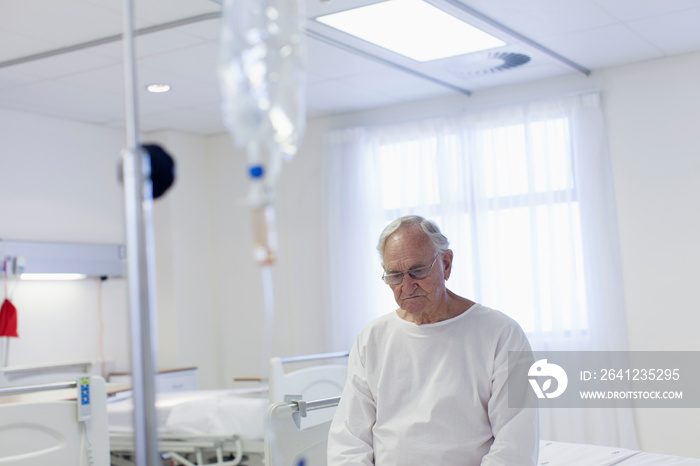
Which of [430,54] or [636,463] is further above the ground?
[430,54]

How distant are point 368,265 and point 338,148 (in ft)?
2.70

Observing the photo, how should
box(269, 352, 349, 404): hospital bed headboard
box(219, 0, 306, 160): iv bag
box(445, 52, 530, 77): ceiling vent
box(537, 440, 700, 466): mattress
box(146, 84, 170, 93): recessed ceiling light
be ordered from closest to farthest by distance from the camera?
box(219, 0, 306, 160): iv bag → box(537, 440, 700, 466): mattress → box(269, 352, 349, 404): hospital bed headboard → box(445, 52, 530, 77): ceiling vent → box(146, 84, 170, 93): recessed ceiling light

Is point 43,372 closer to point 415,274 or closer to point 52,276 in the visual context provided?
point 52,276

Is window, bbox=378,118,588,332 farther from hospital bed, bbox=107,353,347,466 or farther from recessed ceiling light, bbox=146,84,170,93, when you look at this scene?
recessed ceiling light, bbox=146,84,170,93

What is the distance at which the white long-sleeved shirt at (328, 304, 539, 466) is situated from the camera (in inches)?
83.0

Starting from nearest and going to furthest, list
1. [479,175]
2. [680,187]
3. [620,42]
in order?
[620,42] < [680,187] < [479,175]

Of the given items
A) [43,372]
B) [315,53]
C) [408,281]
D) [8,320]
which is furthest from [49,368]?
[408,281]

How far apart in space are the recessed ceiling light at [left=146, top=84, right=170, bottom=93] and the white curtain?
1.29 metres

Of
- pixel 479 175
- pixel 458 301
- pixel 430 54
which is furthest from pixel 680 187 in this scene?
pixel 458 301

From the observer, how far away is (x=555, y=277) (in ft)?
14.9

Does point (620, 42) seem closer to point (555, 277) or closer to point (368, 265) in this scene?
point (555, 277)

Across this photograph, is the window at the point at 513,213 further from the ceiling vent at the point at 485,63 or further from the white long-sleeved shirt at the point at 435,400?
the white long-sleeved shirt at the point at 435,400

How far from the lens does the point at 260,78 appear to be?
0.80 meters
